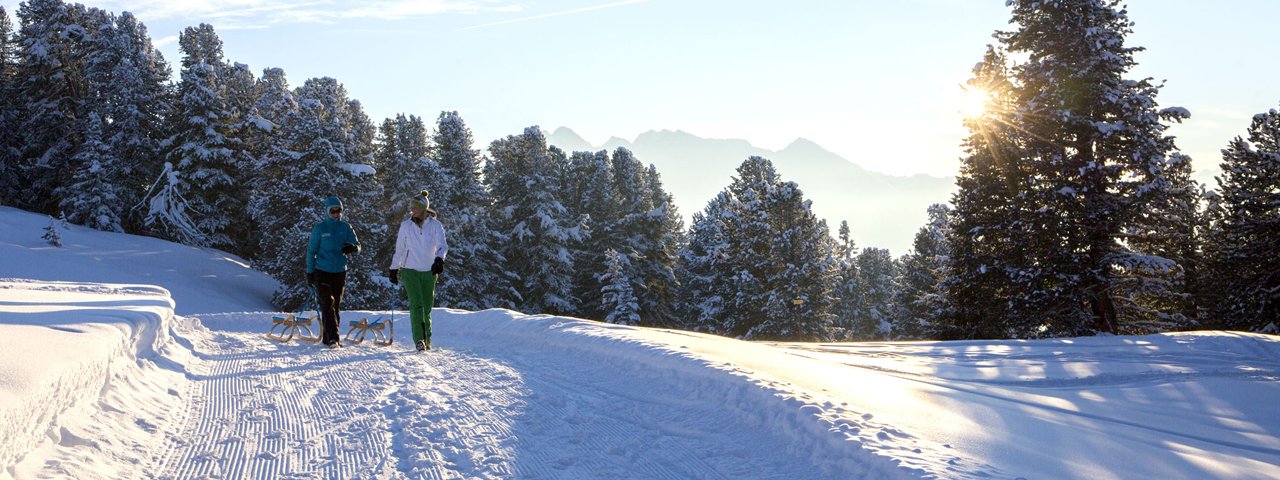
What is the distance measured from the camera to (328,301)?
9.94m

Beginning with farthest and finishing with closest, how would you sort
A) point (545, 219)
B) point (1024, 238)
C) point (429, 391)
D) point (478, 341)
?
point (545, 219)
point (1024, 238)
point (478, 341)
point (429, 391)

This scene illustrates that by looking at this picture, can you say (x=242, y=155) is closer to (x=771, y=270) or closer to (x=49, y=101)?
(x=49, y=101)

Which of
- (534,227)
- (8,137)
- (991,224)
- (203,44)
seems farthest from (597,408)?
(203,44)

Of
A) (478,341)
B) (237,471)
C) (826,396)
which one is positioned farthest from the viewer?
(478,341)

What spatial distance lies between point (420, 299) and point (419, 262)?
483mm

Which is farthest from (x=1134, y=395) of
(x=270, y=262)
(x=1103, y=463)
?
(x=270, y=262)

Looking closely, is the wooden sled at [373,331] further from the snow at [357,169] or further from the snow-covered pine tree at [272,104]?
the snow-covered pine tree at [272,104]

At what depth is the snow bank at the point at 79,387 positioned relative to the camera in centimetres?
367

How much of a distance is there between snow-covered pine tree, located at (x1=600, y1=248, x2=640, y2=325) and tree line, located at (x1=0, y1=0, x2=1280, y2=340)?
174 millimetres

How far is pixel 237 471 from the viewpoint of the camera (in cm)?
418

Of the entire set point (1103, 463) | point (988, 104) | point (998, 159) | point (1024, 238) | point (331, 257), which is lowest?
point (1103, 463)

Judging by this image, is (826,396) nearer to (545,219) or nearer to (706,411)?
(706,411)

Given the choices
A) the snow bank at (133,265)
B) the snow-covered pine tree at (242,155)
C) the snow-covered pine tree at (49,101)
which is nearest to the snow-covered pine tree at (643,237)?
the snow-covered pine tree at (242,155)

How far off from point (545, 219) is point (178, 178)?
18821mm
